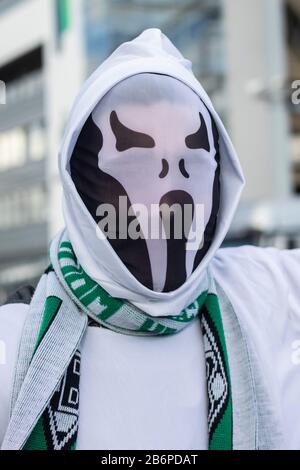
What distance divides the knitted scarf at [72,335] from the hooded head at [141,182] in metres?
0.03

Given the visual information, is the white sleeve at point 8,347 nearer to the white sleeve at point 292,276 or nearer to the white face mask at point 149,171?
the white face mask at point 149,171

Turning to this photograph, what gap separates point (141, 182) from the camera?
1179mm

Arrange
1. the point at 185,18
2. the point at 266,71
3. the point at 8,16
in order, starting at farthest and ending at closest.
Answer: the point at 8,16 < the point at 185,18 < the point at 266,71

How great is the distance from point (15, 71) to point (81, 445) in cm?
1745

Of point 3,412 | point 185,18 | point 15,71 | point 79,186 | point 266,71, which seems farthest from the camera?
point 15,71

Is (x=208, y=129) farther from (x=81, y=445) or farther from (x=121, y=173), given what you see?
(x=81, y=445)

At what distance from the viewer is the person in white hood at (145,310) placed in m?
1.13

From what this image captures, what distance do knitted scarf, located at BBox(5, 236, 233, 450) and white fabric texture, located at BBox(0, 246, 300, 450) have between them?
0.02 meters

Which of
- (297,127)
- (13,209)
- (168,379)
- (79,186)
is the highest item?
(13,209)

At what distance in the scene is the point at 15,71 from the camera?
1781 centimetres

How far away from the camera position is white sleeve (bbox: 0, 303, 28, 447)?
111cm

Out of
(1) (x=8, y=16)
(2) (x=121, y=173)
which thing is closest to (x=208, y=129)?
(2) (x=121, y=173)

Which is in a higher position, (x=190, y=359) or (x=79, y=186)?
(x=79, y=186)

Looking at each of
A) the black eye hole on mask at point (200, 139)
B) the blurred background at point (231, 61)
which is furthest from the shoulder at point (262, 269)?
the blurred background at point (231, 61)
